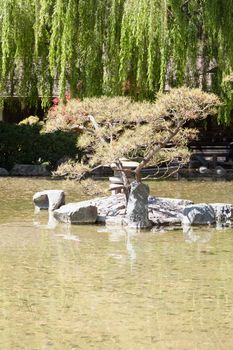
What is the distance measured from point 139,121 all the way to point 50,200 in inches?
81.2

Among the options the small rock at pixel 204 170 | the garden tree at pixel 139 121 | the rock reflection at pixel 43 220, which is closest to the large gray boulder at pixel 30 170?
the small rock at pixel 204 170

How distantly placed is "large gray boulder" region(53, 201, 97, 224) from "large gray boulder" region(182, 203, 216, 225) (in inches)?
51.7

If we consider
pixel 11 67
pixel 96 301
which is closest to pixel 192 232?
pixel 96 301

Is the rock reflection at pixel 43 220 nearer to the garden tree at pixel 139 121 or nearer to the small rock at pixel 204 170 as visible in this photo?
the garden tree at pixel 139 121

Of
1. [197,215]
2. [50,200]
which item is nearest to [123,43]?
[50,200]

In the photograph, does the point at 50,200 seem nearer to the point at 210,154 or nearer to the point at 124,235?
the point at 124,235

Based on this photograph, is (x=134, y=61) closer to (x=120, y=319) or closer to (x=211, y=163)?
(x=211, y=163)

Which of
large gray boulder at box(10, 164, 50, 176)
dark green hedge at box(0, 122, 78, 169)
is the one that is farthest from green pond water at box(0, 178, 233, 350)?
dark green hedge at box(0, 122, 78, 169)

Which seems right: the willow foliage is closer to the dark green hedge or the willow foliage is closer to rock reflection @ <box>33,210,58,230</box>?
the dark green hedge

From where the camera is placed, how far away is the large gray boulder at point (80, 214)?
482 inches

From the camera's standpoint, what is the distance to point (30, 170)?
21219 millimetres

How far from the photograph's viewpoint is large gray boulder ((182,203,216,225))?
40.4 ft

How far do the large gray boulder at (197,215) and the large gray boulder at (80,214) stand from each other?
51.7 inches

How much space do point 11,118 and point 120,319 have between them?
20781 mm
